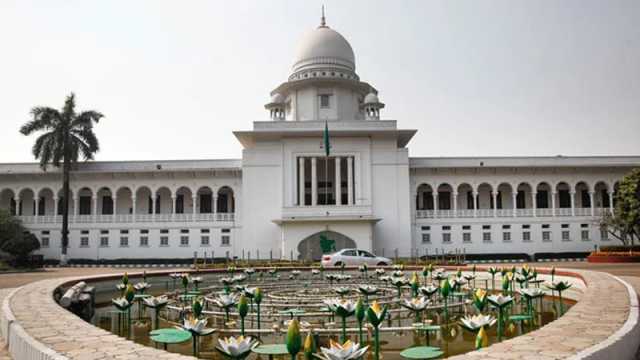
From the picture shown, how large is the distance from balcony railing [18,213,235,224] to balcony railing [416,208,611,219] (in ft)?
43.5

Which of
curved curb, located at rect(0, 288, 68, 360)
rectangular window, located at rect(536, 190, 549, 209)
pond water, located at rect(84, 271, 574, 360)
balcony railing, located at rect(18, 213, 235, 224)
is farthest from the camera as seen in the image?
rectangular window, located at rect(536, 190, 549, 209)

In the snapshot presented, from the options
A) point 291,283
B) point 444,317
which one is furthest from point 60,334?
point 291,283

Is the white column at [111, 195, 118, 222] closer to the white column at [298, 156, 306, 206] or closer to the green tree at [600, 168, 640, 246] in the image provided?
the white column at [298, 156, 306, 206]

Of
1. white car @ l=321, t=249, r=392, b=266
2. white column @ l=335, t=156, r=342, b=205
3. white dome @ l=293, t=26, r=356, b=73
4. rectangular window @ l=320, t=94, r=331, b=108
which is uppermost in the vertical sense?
white dome @ l=293, t=26, r=356, b=73

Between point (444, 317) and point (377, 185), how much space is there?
25790 mm

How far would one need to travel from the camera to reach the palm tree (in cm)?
3638

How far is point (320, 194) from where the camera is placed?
130 feet

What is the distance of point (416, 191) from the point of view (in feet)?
128

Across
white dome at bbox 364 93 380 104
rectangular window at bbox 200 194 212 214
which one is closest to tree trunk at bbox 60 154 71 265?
rectangular window at bbox 200 194 212 214

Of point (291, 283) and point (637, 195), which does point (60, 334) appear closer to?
point (291, 283)

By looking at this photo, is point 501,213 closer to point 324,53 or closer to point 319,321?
point 324,53

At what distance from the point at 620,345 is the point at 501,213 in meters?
34.2

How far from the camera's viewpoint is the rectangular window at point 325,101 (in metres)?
40.4

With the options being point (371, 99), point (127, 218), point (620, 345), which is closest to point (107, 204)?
point (127, 218)
